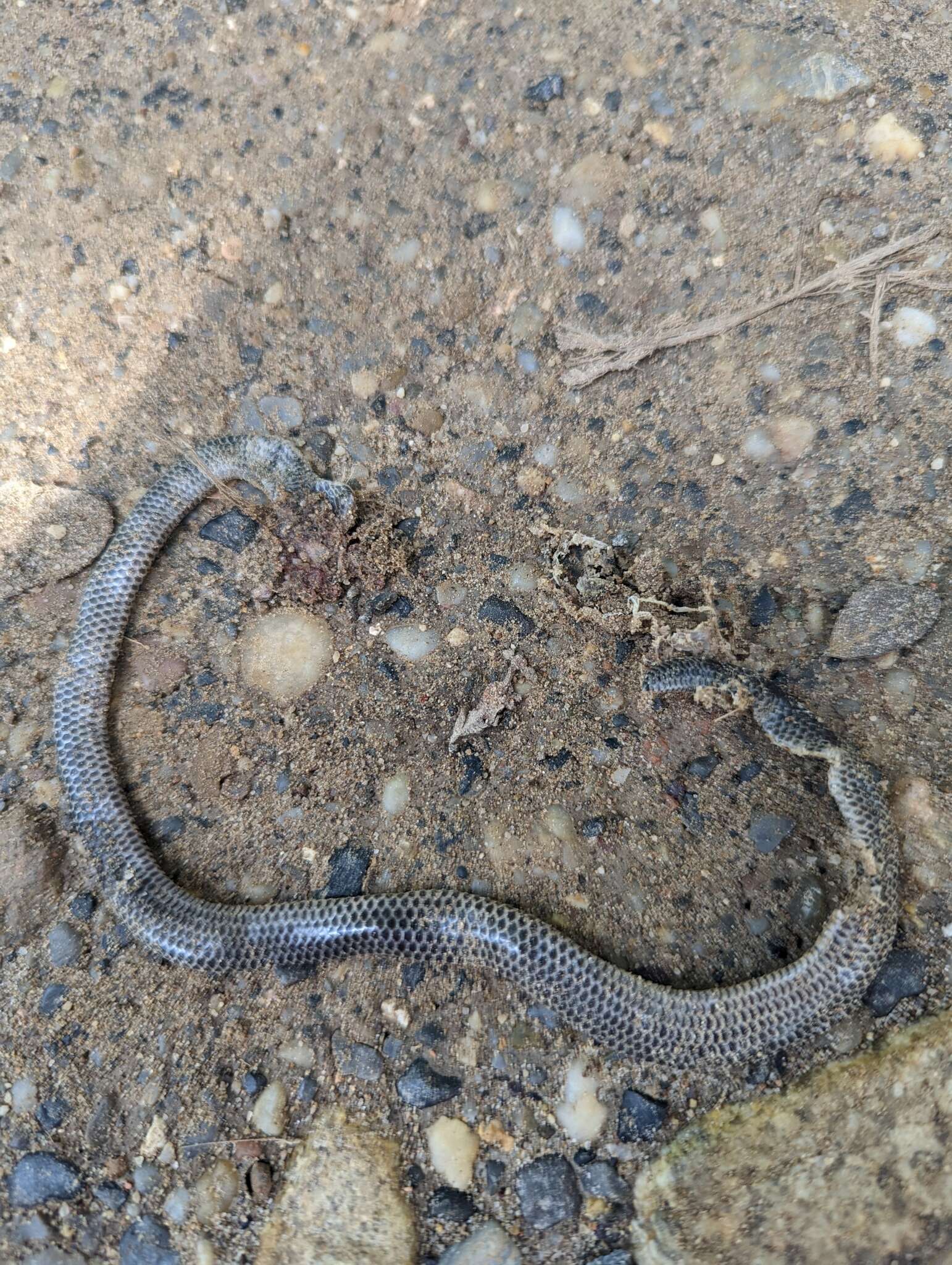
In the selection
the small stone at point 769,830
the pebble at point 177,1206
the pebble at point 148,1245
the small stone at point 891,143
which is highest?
the small stone at point 891,143

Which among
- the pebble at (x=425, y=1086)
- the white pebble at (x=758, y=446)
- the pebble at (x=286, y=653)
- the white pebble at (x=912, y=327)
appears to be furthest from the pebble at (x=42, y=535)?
the white pebble at (x=912, y=327)

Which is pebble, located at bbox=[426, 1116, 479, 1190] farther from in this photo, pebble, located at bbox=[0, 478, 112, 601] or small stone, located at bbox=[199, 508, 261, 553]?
pebble, located at bbox=[0, 478, 112, 601]

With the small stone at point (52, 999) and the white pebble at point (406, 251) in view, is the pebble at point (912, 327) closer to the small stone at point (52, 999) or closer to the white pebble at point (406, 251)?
the white pebble at point (406, 251)

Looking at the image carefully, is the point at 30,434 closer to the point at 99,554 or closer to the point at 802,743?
the point at 99,554

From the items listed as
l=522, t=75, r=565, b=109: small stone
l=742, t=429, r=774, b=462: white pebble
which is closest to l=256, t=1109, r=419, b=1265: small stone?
l=742, t=429, r=774, b=462: white pebble

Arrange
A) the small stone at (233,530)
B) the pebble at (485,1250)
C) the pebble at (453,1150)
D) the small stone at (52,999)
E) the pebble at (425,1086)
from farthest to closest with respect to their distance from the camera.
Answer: the small stone at (233,530) → the small stone at (52,999) → the pebble at (425,1086) → the pebble at (453,1150) → the pebble at (485,1250)

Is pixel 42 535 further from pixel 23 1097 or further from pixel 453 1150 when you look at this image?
pixel 453 1150

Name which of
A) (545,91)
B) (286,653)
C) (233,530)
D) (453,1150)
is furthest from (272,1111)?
(545,91)
